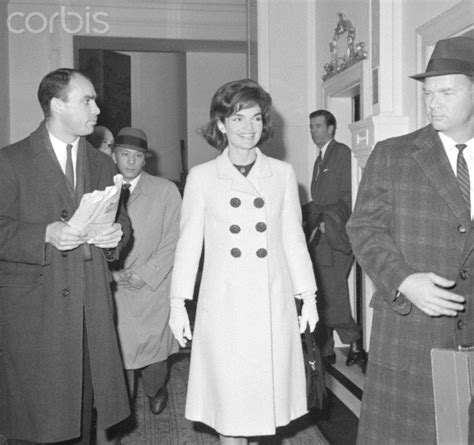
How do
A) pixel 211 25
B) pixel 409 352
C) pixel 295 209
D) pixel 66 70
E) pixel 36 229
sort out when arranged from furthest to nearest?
1. pixel 211 25
2. pixel 295 209
3. pixel 66 70
4. pixel 36 229
5. pixel 409 352

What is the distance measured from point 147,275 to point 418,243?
2214 millimetres

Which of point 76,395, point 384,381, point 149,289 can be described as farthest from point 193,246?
point 149,289

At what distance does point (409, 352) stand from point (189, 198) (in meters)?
1.18

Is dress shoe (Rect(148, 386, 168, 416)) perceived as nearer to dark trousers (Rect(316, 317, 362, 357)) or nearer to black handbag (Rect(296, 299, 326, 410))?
dark trousers (Rect(316, 317, 362, 357))

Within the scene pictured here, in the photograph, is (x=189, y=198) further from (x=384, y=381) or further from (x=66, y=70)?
(x=384, y=381)

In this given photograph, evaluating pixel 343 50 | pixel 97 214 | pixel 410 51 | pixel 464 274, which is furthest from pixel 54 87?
pixel 343 50

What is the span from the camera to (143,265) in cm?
416

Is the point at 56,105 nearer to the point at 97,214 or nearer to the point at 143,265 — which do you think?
the point at 97,214

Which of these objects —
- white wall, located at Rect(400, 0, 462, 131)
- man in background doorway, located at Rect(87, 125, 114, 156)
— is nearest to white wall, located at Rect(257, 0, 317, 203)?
white wall, located at Rect(400, 0, 462, 131)

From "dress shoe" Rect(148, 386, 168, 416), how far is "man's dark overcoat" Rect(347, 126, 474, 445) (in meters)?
2.22

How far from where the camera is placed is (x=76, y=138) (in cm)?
287

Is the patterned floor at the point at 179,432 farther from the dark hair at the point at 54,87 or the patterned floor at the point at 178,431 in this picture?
the dark hair at the point at 54,87

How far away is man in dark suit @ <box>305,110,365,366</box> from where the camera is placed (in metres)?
5.27

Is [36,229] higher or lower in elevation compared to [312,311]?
higher
